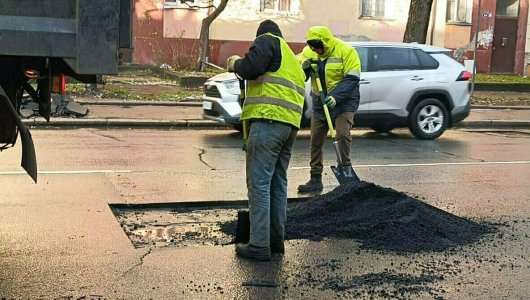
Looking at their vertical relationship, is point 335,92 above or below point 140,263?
above

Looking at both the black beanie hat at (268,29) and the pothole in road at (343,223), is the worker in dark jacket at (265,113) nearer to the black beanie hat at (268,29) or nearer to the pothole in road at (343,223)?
the black beanie hat at (268,29)

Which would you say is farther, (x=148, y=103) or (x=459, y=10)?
(x=459, y=10)

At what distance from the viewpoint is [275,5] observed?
2505 centimetres

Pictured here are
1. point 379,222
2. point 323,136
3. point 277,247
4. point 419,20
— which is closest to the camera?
point 277,247

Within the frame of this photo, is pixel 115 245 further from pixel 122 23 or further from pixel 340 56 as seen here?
pixel 340 56

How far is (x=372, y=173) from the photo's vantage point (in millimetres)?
10062

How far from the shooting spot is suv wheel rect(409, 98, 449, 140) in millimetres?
13836

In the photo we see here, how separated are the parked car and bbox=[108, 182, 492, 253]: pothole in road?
562 cm

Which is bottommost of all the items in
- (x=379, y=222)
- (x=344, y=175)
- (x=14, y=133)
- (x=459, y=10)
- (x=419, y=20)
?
(x=379, y=222)

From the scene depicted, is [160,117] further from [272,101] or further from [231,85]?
[272,101]

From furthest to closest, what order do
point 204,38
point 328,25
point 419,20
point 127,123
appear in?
point 328,25 < point 204,38 < point 419,20 < point 127,123

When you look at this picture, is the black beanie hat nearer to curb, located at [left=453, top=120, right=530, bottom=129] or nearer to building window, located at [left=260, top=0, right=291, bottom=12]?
curb, located at [left=453, top=120, right=530, bottom=129]

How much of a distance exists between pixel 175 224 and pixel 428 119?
7943mm

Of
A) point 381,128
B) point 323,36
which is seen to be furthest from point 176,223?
point 381,128
